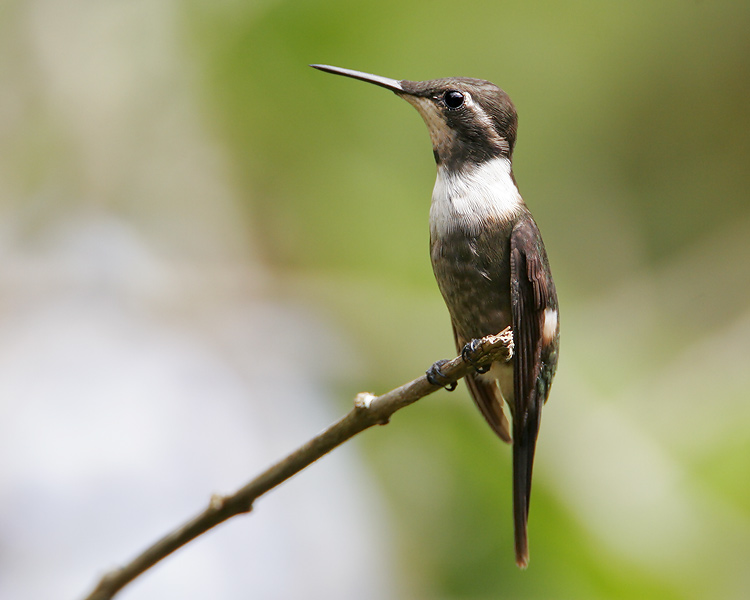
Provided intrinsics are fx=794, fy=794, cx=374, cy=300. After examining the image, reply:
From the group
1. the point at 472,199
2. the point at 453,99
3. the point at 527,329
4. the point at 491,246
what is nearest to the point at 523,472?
the point at 527,329

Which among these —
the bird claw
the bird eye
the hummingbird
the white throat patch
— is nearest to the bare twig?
the bird claw

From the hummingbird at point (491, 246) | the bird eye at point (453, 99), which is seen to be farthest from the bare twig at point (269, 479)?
the bird eye at point (453, 99)

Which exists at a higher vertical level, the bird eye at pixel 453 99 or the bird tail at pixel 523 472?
the bird eye at pixel 453 99

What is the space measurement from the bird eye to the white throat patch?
148mm

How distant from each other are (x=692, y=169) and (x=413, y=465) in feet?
8.95

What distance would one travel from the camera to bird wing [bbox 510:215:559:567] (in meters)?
1.74

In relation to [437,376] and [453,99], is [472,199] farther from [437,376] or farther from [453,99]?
[437,376]

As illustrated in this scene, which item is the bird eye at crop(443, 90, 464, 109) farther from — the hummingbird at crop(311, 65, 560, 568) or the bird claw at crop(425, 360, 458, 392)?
the bird claw at crop(425, 360, 458, 392)

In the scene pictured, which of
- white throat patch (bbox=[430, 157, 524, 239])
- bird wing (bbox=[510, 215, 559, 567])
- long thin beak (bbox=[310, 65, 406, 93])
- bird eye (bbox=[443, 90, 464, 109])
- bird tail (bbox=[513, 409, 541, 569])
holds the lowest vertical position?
bird tail (bbox=[513, 409, 541, 569])

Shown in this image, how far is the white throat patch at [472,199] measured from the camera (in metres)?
1.81

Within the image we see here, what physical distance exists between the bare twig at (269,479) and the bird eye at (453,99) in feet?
3.03

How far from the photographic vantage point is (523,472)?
1.90m

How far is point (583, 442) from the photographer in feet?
9.45

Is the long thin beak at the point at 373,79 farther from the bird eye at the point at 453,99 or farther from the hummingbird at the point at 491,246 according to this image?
the bird eye at the point at 453,99
